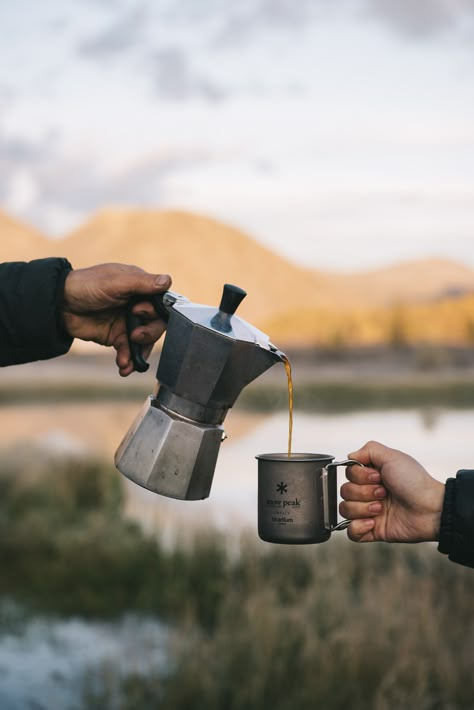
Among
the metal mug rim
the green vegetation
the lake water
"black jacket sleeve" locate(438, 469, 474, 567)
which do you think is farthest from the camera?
the lake water

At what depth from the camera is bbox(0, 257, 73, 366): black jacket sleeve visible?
2.37 m

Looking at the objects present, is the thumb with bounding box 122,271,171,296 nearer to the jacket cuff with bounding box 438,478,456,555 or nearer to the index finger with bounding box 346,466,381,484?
the index finger with bounding box 346,466,381,484

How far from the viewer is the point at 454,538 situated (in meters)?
2.21

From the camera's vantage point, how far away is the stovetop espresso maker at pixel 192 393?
2.03 meters

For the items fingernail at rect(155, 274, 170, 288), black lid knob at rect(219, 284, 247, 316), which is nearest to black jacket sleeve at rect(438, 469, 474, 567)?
black lid knob at rect(219, 284, 247, 316)

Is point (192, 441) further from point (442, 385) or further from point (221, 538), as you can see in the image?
point (442, 385)

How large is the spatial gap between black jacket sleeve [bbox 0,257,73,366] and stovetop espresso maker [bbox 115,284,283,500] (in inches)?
15.5

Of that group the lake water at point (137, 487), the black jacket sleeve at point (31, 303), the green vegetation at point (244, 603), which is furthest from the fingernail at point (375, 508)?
the lake water at point (137, 487)

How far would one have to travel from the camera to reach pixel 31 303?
7.80 ft

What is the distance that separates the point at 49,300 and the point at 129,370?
31 centimetres

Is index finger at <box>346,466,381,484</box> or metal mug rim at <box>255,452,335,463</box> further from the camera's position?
index finger at <box>346,466,381,484</box>

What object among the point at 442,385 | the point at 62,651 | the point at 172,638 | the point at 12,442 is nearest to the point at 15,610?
the point at 62,651

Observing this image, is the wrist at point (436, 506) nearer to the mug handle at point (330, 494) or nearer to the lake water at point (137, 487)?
the mug handle at point (330, 494)

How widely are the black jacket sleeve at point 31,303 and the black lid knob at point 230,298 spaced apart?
0.55 meters
